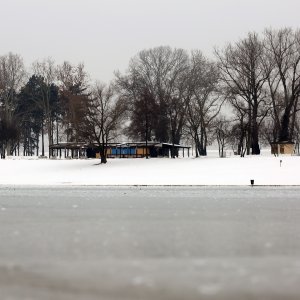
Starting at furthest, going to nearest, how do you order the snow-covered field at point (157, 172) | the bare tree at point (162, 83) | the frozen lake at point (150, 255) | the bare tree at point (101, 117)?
the bare tree at point (162, 83) → the bare tree at point (101, 117) → the snow-covered field at point (157, 172) → the frozen lake at point (150, 255)

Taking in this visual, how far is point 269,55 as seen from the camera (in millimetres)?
76375

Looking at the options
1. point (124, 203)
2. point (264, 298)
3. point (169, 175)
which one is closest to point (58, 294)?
point (264, 298)

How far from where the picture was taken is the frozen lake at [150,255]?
10.3 metres

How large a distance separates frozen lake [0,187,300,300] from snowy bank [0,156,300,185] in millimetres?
29127

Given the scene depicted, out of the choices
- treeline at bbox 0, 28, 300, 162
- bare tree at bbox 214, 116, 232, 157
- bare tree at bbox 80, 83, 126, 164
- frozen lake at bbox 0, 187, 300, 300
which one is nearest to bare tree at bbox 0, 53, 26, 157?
treeline at bbox 0, 28, 300, 162

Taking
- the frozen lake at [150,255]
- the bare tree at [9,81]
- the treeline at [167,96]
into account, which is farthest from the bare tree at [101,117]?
the frozen lake at [150,255]

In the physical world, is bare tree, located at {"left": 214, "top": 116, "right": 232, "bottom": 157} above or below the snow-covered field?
above

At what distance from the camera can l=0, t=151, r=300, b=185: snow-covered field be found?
5288 cm

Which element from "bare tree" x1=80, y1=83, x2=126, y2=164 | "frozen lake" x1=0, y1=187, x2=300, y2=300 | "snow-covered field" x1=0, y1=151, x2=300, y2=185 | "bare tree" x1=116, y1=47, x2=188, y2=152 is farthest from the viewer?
"bare tree" x1=116, y1=47, x2=188, y2=152

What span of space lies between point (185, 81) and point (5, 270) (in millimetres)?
74924

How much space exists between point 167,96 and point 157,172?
88.7 feet

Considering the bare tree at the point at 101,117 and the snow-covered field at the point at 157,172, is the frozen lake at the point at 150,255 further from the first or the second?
the bare tree at the point at 101,117

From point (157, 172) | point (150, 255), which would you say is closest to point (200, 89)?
point (157, 172)

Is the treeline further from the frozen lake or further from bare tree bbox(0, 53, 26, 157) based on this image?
the frozen lake
